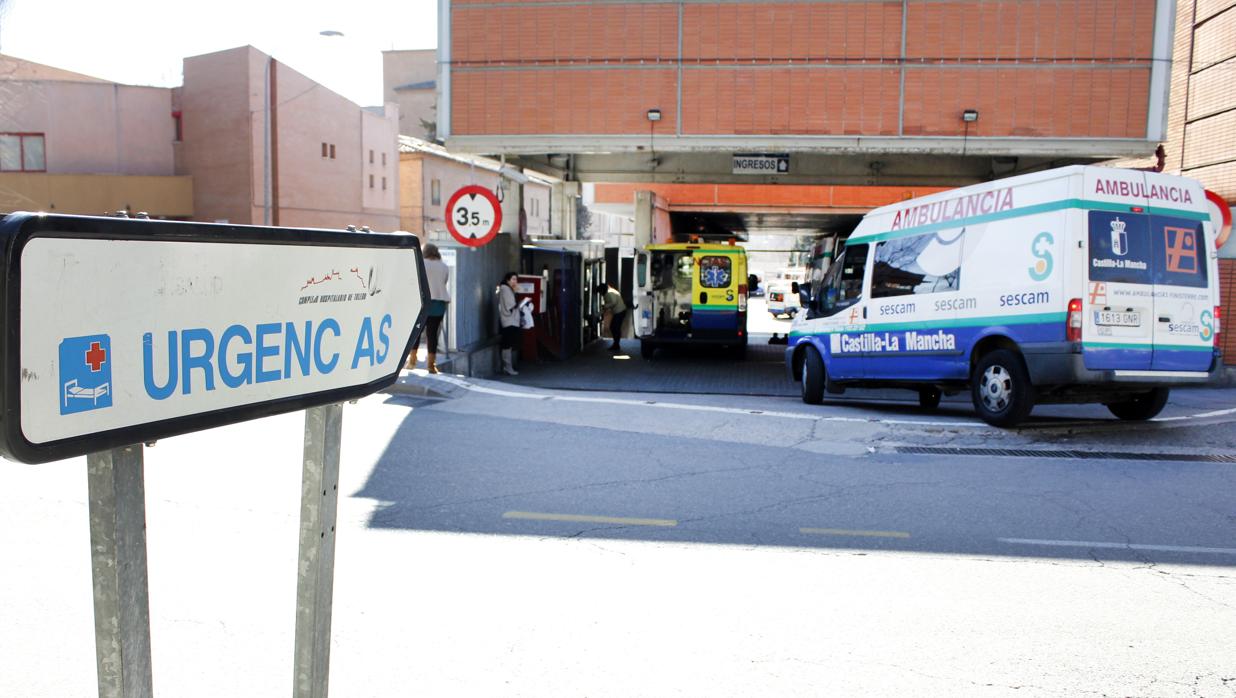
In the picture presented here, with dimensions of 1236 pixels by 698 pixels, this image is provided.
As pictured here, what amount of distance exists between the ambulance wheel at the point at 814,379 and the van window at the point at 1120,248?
4252mm

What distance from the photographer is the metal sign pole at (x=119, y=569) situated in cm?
173

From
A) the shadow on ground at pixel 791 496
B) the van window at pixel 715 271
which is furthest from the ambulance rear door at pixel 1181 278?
the van window at pixel 715 271

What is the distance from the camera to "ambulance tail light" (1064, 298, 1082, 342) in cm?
954

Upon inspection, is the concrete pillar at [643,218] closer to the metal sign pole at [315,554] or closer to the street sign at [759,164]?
the street sign at [759,164]

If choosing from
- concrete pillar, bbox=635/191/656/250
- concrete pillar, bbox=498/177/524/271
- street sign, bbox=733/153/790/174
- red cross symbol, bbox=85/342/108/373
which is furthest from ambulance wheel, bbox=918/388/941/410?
concrete pillar, bbox=635/191/656/250

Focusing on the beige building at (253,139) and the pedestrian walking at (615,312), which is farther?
the beige building at (253,139)

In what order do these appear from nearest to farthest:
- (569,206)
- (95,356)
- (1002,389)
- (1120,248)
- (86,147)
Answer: (95,356)
(1120,248)
(1002,389)
(569,206)
(86,147)

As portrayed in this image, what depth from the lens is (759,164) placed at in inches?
715

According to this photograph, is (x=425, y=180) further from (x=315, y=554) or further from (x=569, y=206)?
(x=315, y=554)

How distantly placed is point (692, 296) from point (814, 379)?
8738 millimetres

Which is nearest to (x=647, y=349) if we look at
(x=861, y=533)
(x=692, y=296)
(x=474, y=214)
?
(x=692, y=296)

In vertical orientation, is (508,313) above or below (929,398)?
above

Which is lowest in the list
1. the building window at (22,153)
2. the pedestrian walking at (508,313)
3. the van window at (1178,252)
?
the pedestrian walking at (508,313)

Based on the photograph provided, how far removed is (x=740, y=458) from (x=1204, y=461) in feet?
13.7
